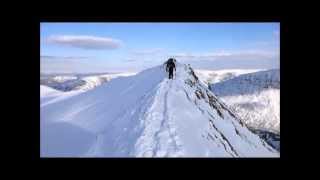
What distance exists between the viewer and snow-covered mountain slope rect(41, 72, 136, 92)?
5.98 metres

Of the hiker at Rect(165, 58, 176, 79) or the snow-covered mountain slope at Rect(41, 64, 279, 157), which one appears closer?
the snow-covered mountain slope at Rect(41, 64, 279, 157)

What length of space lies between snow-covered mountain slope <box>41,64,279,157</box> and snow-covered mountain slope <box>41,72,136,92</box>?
0.57 feet

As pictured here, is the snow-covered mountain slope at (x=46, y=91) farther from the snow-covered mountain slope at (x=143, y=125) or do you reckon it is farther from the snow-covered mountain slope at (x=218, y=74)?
the snow-covered mountain slope at (x=218, y=74)

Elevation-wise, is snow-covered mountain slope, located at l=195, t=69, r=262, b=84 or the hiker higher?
the hiker

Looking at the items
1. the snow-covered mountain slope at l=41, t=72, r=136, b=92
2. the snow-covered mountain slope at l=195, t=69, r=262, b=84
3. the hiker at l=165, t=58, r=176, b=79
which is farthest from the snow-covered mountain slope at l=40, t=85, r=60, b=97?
the snow-covered mountain slope at l=195, t=69, r=262, b=84

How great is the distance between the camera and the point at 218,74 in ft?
21.4

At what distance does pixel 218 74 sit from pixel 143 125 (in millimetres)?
1209

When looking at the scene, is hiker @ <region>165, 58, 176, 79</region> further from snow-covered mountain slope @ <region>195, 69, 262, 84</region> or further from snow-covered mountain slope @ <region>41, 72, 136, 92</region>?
snow-covered mountain slope @ <region>41, 72, 136, 92</region>

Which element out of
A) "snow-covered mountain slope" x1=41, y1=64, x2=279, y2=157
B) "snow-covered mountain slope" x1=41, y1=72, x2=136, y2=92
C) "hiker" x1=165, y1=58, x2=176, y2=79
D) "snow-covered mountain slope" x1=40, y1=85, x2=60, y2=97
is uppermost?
"hiker" x1=165, y1=58, x2=176, y2=79

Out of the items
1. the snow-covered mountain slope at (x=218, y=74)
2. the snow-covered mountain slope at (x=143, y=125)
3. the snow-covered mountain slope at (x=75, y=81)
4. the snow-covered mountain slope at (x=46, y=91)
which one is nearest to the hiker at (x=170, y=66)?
the snow-covered mountain slope at (x=143, y=125)

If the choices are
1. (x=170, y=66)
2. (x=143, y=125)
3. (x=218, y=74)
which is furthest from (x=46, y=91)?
(x=218, y=74)
